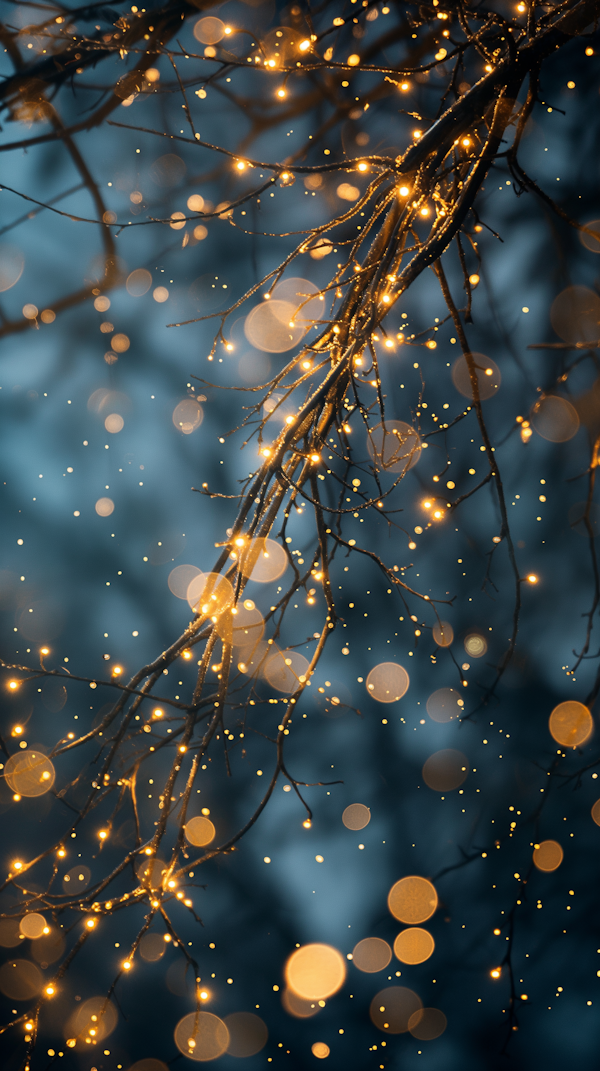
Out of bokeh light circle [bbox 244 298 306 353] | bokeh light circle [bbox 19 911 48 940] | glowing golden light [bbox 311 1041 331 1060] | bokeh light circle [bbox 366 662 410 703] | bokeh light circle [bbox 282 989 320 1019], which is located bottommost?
glowing golden light [bbox 311 1041 331 1060]

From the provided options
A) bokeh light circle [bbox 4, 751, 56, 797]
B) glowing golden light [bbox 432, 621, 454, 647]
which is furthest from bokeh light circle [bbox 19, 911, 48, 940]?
glowing golden light [bbox 432, 621, 454, 647]

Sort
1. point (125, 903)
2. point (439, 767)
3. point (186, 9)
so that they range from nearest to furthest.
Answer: point (125, 903) < point (186, 9) < point (439, 767)

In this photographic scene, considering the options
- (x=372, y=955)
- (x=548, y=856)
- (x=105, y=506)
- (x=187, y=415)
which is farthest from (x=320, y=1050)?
(x=187, y=415)

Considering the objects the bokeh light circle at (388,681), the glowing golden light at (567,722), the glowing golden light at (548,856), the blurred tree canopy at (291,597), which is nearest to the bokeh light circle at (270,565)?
the blurred tree canopy at (291,597)

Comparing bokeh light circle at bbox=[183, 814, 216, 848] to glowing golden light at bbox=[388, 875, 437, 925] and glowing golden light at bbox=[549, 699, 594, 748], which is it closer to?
glowing golden light at bbox=[388, 875, 437, 925]

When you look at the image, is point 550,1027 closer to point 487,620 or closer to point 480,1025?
point 480,1025

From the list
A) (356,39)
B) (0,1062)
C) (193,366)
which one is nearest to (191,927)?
(0,1062)
